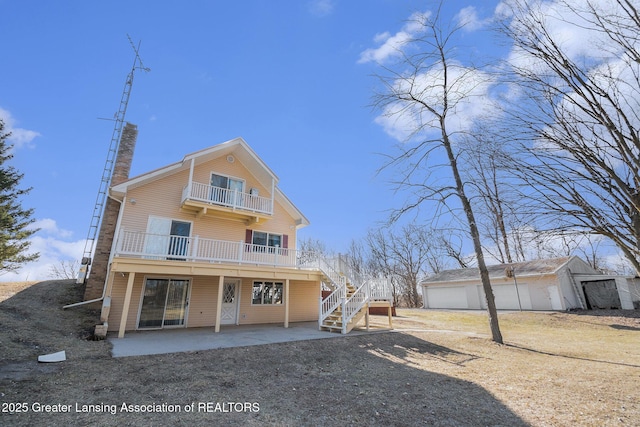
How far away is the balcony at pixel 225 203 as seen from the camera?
12536 millimetres

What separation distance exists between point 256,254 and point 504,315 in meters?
17.5

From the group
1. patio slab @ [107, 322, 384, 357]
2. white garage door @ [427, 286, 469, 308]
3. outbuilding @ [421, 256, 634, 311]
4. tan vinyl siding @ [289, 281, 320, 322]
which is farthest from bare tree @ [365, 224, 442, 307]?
patio slab @ [107, 322, 384, 357]

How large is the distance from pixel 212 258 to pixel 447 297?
2404 centimetres

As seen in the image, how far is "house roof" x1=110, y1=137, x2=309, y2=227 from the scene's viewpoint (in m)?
11.8

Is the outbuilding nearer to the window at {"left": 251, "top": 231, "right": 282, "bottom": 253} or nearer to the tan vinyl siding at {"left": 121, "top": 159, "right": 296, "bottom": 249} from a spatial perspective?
the window at {"left": 251, "top": 231, "right": 282, "bottom": 253}

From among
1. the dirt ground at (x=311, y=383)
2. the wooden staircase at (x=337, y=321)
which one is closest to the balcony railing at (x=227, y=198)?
the wooden staircase at (x=337, y=321)

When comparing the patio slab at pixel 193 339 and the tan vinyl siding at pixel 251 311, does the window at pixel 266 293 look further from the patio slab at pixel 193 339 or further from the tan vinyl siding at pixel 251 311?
the patio slab at pixel 193 339

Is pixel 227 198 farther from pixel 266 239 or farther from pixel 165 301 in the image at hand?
pixel 165 301

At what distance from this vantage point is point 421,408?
4.88 m

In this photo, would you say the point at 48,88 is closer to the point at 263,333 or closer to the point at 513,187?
the point at 263,333

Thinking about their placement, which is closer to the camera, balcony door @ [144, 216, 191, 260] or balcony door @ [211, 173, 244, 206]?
balcony door @ [144, 216, 191, 260]

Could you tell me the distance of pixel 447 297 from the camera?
27.3m

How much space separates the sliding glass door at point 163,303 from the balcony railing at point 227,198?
368 centimetres

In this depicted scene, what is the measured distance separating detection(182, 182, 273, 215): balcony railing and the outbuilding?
1704 centimetres
